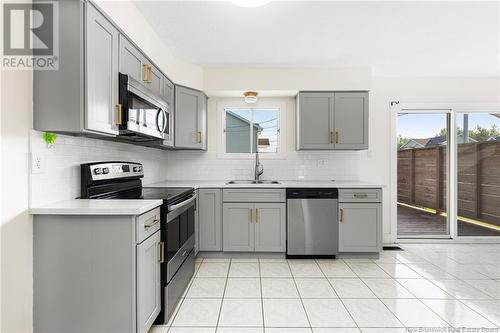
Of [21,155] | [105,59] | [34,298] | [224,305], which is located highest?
[105,59]

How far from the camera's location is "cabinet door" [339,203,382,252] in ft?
11.3

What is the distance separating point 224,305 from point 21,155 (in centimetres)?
178

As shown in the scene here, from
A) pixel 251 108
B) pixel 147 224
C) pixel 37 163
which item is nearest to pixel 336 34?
pixel 251 108

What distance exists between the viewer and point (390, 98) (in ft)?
13.7

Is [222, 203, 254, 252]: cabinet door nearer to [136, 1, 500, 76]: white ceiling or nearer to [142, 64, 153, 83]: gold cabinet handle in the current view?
[142, 64, 153, 83]: gold cabinet handle

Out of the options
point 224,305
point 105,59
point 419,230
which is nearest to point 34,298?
point 224,305

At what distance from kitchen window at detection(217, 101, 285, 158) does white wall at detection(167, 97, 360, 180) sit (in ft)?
0.26

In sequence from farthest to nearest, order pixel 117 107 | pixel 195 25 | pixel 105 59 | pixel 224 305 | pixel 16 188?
pixel 195 25 → pixel 224 305 → pixel 117 107 → pixel 105 59 → pixel 16 188

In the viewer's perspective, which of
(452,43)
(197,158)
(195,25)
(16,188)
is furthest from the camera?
(197,158)

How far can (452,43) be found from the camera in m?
3.07

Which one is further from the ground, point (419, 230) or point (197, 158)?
point (197, 158)

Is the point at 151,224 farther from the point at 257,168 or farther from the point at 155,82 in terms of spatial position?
the point at 257,168

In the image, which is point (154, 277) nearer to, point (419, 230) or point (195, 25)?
point (195, 25)

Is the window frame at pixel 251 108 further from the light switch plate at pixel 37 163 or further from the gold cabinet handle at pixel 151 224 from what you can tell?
the light switch plate at pixel 37 163
